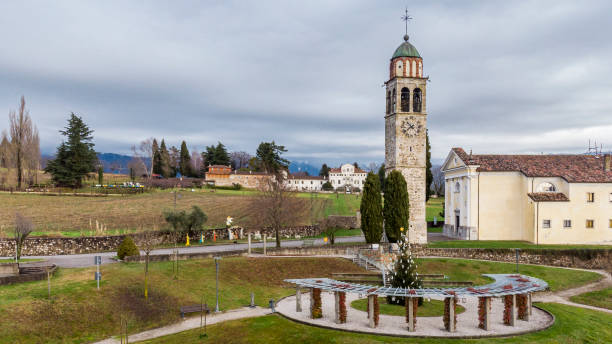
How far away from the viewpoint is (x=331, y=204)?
75312mm

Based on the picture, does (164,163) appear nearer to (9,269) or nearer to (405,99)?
(405,99)

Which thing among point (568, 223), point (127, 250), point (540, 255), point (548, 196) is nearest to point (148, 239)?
point (127, 250)

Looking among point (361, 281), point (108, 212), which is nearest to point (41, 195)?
point (108, 212)

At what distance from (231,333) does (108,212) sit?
36847 millimetres

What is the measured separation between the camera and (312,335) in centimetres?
1900

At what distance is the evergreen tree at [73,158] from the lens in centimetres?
6606

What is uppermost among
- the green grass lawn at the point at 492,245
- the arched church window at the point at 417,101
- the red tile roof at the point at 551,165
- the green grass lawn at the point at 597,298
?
the arched church window at the point at 417,101

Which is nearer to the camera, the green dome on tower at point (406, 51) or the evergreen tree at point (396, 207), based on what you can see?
the evergreen tree at point (396, 207)

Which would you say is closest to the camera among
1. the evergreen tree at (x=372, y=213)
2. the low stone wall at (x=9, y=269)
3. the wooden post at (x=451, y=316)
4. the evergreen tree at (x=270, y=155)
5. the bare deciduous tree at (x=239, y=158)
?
the wooden post at (x=451, y=316)

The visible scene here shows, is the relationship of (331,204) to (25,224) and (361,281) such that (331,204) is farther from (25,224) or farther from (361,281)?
(25,224)

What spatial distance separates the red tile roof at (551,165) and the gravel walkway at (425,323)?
24831 mm

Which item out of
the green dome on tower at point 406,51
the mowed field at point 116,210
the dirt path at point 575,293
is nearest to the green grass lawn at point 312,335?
the dirt path at point 575,293

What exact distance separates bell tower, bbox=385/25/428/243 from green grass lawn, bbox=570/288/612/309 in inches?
582

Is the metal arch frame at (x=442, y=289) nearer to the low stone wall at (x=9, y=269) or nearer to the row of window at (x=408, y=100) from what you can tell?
the low stone wall at (x=9, y=269)
